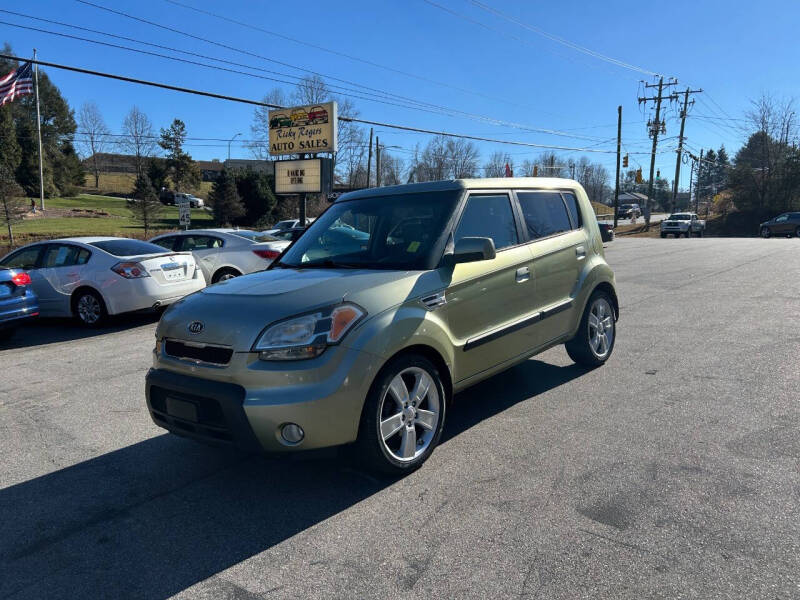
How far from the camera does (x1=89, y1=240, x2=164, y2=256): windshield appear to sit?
31.3ft

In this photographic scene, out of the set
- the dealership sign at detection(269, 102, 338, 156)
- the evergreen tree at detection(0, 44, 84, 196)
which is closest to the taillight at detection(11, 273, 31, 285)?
the dealership sign at detection(269, 102, 338, 156)

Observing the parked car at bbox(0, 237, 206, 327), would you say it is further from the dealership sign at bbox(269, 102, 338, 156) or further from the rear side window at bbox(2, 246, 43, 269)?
the dealership sign at bbox(269, 102, 338, 156)

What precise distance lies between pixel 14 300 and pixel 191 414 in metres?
6.29

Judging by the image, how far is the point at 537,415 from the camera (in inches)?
185

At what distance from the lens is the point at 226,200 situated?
41.0 meters

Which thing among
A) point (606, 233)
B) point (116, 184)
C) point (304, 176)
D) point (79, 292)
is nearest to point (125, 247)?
point (79, 292)

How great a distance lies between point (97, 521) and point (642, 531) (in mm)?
2940

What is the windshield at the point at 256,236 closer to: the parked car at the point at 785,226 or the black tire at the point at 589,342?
the black tire at the point at 589,342

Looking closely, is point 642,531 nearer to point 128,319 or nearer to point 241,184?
point 128,319

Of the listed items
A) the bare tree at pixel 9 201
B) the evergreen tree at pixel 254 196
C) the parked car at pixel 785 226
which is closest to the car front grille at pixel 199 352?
the bare tree at pixel 9 201

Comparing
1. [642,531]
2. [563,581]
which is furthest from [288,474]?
[642,531]

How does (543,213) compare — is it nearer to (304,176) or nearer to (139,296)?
(139,296)

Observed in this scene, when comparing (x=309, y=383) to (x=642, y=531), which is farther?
(x=309, y=383)

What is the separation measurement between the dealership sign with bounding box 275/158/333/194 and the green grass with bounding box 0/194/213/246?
37.3 feet
